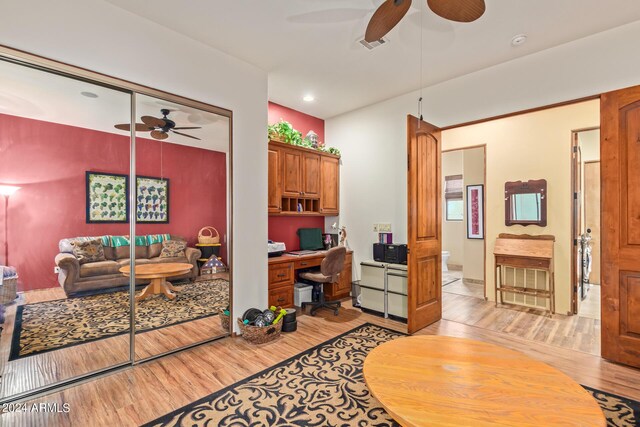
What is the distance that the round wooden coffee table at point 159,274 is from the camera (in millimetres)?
2705

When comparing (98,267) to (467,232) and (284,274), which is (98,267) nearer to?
(284,274)

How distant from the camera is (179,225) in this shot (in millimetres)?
2996

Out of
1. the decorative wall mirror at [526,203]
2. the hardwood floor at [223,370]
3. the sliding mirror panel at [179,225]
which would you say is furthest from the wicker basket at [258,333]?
the decorative wall mirror at [526,203]

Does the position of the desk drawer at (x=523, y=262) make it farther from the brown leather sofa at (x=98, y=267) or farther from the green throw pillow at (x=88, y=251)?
the green throw pillow at (x=88, y=251)

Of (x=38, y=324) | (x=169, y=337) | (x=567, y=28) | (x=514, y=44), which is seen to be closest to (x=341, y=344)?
(x=169, y=337)

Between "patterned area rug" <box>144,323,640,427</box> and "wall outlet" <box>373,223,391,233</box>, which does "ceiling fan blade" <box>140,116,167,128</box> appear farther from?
"wall outlet" <box>373,223,391,233</box>

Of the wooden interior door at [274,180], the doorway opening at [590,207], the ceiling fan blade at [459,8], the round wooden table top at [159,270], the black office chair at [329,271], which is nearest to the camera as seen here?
the ceiling fan blade at [459,8]

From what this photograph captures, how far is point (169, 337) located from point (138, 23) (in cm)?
291

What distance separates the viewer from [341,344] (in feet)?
9.94

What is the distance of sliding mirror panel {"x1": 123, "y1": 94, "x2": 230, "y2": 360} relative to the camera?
273cm

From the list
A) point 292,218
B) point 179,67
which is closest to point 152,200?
point 179,67

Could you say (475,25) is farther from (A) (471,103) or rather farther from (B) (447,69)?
(A) (471,103)

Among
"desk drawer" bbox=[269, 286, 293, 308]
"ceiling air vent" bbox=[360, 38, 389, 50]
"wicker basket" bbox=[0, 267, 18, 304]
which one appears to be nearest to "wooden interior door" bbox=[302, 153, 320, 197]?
"desk drawer" bbox=[269, 286, 293, 308]

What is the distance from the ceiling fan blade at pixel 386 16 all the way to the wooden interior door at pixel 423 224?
1300 millimetres
